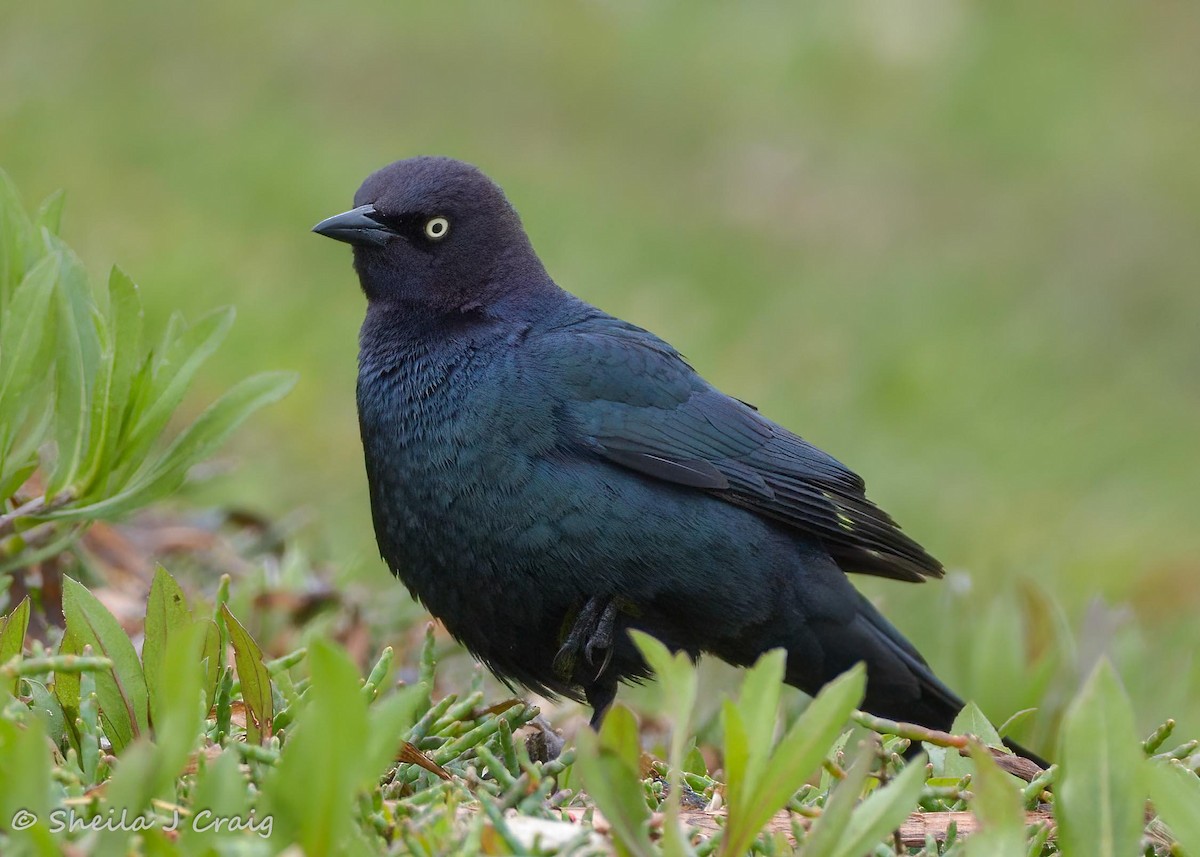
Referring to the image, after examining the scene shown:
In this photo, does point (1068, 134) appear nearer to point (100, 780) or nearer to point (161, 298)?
point (161, 298)

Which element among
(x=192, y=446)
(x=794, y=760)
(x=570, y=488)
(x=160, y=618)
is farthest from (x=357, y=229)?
(x=794, y=760)

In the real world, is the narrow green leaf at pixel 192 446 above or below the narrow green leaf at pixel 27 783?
above

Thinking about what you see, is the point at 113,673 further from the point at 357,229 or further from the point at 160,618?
the point at 357,229

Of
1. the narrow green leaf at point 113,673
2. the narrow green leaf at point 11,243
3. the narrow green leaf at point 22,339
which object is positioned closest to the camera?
the narrow green leaf at point 113,673

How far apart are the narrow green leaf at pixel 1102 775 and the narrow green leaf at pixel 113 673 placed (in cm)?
137

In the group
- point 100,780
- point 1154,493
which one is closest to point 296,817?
point 100,780

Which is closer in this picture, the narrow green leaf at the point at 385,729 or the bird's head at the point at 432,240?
the narrow green leaf at the point at 385,729

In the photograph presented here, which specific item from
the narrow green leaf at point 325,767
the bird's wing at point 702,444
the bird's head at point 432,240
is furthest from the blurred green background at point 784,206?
the narrow green leaf at point 325,767

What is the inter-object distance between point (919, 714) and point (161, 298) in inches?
175

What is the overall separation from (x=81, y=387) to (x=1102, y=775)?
1.99 metres

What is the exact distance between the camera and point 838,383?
894 cm

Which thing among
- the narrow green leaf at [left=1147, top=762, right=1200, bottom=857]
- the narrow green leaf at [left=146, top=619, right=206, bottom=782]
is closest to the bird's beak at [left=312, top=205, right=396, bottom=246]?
the narrow green leaf at [left=146, top=619, right=206, bottom=782]

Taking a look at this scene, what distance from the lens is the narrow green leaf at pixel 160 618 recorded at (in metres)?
2.42

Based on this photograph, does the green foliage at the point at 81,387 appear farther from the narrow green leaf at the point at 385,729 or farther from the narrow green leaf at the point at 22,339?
the narrow green leaf at the point at 385,729
